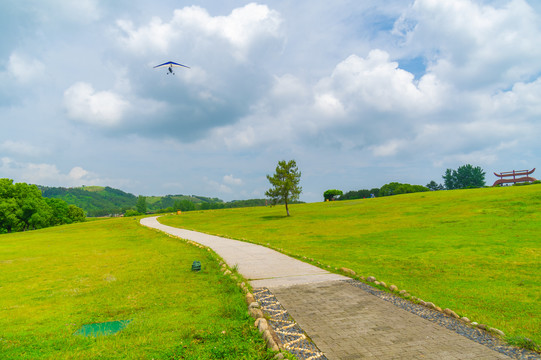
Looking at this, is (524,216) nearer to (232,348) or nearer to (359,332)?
(359,332)

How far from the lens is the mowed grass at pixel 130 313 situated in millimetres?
5809

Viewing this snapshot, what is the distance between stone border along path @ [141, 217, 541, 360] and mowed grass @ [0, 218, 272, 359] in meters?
1.03

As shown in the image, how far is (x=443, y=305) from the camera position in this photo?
8.14 metres

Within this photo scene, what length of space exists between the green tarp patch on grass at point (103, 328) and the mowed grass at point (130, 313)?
Answer: 0.18m

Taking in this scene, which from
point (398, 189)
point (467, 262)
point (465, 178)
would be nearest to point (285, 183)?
point (467, 262)

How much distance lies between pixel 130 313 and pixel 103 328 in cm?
99

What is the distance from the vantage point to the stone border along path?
214 inches

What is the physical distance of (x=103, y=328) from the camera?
7027 mm

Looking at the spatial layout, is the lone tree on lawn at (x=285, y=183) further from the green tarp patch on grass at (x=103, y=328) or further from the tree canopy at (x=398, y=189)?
the tree canopy at (x=398, y=189)

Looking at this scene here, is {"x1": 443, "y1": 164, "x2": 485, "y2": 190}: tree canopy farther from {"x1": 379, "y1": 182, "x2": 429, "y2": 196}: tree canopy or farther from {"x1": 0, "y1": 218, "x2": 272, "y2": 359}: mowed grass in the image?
{"x1": 0, "y1": 218, "x2": 272, "y2": 359}: mowed grass

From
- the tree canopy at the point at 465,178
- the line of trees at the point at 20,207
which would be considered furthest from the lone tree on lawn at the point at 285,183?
the tree canopy at the point at 465,178

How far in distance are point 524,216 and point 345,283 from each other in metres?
29.1

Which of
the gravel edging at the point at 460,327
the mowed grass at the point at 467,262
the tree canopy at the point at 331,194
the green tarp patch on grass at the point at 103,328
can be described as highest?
the tree canopy at the point at 331,194

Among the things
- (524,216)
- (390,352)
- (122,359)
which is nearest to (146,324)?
(122,359)
